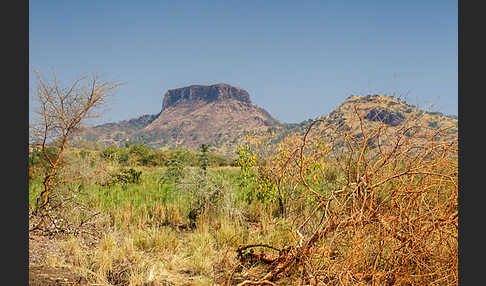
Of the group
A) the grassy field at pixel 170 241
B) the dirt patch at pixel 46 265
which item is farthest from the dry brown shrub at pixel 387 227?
the dirt patch at pixel 46 265

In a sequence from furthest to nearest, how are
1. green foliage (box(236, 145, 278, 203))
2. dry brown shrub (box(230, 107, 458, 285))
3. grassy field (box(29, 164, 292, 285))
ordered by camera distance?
green foliage (box(236, 145, 278, 203)) < grassy field (box(29, 164, 292, 285)) < dry brown shrub (box(230, 107, 458, 285))

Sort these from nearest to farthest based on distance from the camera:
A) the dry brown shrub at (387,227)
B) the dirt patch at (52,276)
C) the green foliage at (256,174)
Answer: the dry brown shrub at (387,227) → the dirt patch at (52,276) → the green foliage at (256,174)

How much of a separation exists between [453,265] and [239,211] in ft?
14.5

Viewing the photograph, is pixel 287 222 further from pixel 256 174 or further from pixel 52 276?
pixel 52 276

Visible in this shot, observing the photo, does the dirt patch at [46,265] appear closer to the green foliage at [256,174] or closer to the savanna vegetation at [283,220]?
the savanna vegetation at [283,220]

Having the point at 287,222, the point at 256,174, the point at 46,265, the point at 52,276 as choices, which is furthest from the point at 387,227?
the point at 256,174

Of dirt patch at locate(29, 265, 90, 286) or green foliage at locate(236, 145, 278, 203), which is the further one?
green foliage at locate(236, 145, 278, 203)

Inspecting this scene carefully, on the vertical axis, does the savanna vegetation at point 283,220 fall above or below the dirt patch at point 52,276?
above

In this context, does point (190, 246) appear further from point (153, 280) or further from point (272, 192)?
point (272, 192)

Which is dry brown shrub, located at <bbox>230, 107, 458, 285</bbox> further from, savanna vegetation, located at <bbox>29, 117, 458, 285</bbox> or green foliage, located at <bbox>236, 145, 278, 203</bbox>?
green foliage, located at <bbox>236, 145, 278, 203</bbox>

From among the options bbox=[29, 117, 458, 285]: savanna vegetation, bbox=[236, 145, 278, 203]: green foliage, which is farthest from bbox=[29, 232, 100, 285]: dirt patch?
bbox=[236, 145, 278, 203]: green foliage

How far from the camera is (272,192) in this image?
751 cm

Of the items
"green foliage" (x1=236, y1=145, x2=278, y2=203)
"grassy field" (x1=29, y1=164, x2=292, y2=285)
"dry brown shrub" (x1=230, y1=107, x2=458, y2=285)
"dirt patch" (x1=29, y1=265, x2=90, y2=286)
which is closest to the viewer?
"dry brown shrub" (x1=230, y1=107, x2=458, y2=285)

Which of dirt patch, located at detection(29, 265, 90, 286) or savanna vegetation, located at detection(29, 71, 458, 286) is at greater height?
savanna vegetation, located at detection(29, 71, 458, 286)
